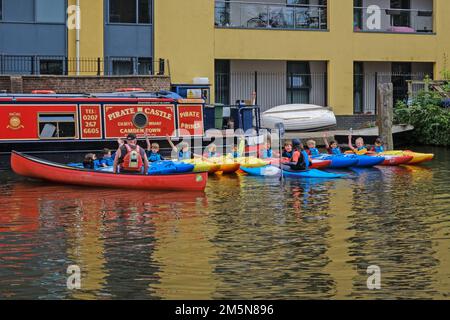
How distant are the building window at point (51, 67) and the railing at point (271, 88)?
7.48 meters

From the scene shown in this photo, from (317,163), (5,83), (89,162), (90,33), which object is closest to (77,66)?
(90,33)

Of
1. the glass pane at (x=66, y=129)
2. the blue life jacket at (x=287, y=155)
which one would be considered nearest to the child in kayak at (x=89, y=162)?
the glass pane at (x=66, y=129)

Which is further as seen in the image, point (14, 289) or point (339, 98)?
point (339, 98)

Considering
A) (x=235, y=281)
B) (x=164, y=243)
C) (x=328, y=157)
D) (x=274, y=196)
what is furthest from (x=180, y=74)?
(x=235, y=281)

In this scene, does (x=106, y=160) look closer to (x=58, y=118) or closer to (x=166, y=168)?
(x=166, y=168)

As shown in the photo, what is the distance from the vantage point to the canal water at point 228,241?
13.5 meters

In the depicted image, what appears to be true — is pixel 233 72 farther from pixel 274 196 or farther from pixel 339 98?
pixel 274 196

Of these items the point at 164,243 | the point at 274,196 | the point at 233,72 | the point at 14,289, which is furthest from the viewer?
the point at 233,72

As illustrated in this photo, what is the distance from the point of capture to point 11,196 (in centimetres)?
2383

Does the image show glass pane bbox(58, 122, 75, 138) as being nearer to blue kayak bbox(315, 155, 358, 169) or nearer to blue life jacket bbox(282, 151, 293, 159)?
blue life jacket bbox(282, 151, 293, 159)

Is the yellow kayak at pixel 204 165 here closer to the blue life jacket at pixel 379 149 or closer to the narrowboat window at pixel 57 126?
the narrowboat window at pixel 57 126

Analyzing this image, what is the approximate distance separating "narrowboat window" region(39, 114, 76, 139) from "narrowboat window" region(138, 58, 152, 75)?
8.45 meters

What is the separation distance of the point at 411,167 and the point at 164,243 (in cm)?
1674

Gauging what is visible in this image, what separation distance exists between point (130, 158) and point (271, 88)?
1797cm
